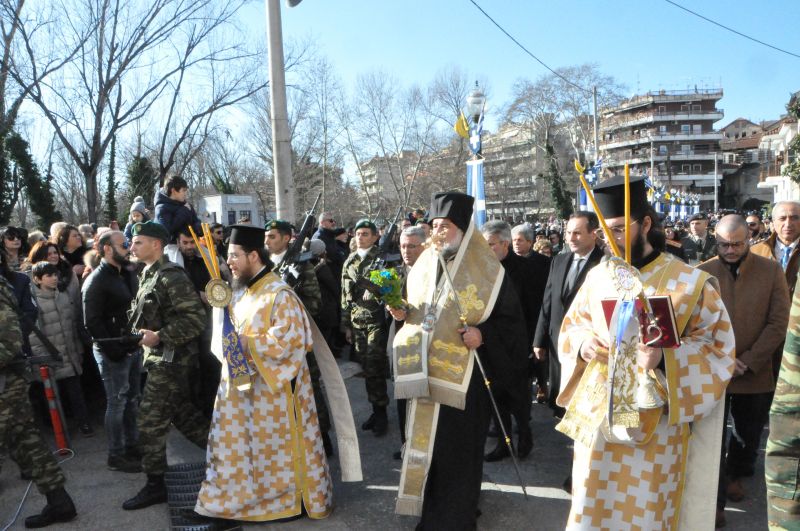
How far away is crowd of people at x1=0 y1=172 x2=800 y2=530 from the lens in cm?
280

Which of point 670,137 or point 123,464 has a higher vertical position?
point 670,137

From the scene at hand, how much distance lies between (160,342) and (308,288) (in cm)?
161

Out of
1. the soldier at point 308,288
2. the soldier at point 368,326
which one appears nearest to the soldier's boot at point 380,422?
the soldier at point 368,326

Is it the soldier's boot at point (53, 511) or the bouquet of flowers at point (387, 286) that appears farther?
the soldier's boot at point (53, 511)

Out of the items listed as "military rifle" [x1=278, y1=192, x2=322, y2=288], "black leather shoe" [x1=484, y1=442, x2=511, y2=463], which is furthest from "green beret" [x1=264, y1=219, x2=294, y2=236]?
"black leather shoe" [x1=484, y1=442, x2=511, y2=463]

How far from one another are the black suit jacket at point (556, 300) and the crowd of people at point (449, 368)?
0.7 inches

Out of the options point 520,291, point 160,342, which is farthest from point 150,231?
point 520,291

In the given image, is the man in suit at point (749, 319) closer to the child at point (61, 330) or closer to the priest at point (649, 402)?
the priest at point (649, 402)

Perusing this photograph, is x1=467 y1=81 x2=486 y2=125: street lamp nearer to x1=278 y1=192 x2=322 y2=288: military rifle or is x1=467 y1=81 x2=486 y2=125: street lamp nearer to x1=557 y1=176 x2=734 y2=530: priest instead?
x1=278 y1=192 x2=322 y2=288: military rifle

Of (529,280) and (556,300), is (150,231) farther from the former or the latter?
(529,280)

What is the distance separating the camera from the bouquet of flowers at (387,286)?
151 inches

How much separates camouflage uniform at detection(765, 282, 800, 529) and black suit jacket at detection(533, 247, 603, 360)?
9.72ft

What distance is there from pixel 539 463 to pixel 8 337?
4149mm

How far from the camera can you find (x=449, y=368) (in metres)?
3.83
